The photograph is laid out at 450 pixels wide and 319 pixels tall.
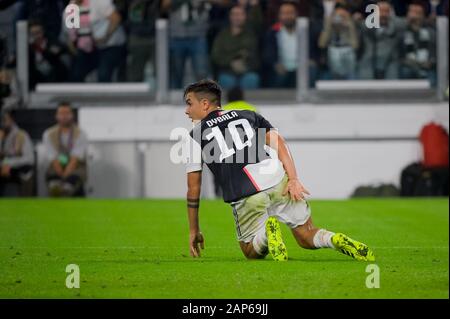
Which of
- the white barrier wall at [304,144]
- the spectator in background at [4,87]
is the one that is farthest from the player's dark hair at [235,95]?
the spectator in background at [4,87]

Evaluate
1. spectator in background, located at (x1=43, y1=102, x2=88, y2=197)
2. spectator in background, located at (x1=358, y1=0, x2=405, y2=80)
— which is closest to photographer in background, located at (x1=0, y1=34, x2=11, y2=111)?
spectator in background, located at (x1=43, y1=102, x2=88, y2=197)

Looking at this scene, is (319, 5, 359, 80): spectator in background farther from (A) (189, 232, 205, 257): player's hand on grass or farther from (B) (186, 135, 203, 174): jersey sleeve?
(A) (189, 232, 205, 257): player's hand on grass

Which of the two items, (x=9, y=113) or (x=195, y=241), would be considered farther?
(x=9, y=113)

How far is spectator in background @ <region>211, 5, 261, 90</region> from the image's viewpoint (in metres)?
20.8

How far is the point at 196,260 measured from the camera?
10609 mm

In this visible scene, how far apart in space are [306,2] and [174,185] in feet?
12.3

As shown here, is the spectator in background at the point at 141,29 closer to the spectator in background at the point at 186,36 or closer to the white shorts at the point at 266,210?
the spectator in background at the point at 186,36

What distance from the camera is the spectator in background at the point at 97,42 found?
2106 cm

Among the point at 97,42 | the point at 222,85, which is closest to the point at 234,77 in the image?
the point at 222,85

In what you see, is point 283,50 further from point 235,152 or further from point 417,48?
point 235,152

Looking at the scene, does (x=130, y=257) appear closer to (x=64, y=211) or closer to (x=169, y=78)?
(x=64, y=211)

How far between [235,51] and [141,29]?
168 centimetres

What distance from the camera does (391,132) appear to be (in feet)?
68.4
